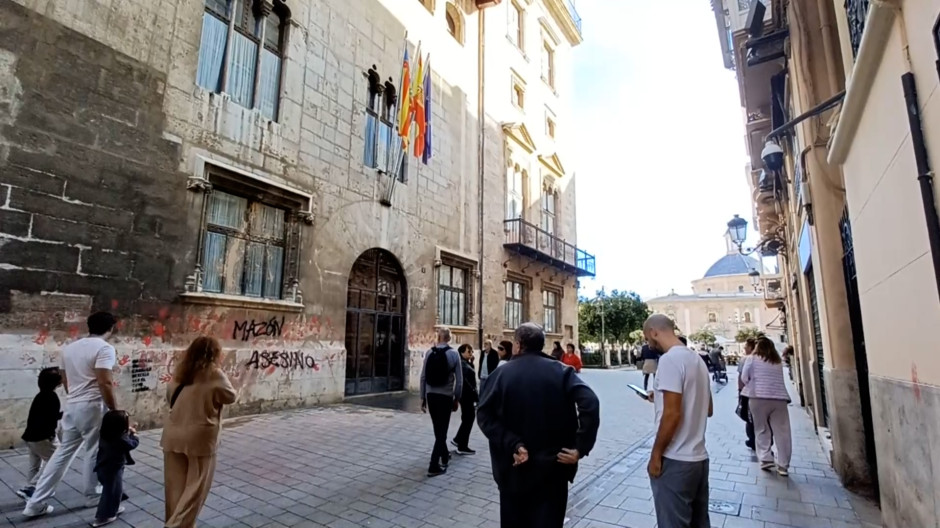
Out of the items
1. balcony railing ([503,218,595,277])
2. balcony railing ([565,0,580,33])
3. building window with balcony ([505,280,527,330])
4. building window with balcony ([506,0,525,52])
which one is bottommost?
building window with balcony ([505,280,527,330])

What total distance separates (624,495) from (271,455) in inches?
177

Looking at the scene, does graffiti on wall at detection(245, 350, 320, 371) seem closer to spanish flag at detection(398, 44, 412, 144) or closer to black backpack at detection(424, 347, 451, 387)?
black backpack at detection(424, 347, 451, 387)

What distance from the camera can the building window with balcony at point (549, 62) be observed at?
78.8 feet

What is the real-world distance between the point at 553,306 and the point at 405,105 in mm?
13272

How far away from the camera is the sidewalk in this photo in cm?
433

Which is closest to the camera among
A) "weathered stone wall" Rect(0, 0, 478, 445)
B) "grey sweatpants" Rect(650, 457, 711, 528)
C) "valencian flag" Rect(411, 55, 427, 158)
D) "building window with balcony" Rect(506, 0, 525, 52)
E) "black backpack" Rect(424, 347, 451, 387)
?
"grey sweatpants" Rect(650, 457, 711, 528)

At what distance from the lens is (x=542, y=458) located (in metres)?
2.76

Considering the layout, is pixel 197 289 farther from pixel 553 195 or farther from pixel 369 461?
pixel 553 195

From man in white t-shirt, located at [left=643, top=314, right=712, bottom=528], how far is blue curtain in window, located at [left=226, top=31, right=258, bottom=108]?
9866mm

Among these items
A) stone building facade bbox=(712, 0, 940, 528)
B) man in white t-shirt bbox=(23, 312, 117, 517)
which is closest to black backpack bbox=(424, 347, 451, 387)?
man in white t-shirt bbox=(23, 312, 117, 517)

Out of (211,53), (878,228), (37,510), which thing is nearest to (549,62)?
(211,53)

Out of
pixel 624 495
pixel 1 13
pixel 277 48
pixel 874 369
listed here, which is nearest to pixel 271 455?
pixel 624 495

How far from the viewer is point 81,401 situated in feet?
13.4

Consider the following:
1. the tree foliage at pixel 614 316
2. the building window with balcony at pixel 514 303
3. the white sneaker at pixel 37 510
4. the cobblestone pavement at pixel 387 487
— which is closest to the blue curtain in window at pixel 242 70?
the cobblestone pavement at pixel 387 487
